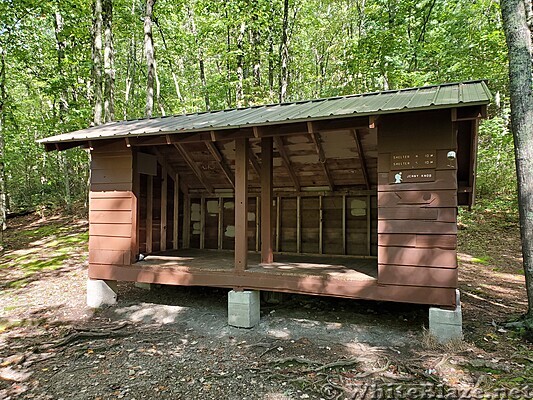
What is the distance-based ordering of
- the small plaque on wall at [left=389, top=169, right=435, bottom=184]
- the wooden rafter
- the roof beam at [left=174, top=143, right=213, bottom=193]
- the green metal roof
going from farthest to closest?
the roof beam at [left=174, top=143, right=213, bottom=193] → the wooden rafter → the small plaque on wall at [left=389, top=169, right=435, bottom=184] → the green metal roof

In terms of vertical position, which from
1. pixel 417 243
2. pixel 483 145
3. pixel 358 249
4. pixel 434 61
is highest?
pixel 434 61

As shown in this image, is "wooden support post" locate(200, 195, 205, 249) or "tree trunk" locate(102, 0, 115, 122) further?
"tree trunk" locate(102, 0, 115, 122)

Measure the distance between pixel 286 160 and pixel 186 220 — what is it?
318 cm

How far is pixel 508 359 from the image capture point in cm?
359

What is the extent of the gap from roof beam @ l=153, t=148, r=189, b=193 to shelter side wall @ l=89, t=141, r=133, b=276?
1.07 metres

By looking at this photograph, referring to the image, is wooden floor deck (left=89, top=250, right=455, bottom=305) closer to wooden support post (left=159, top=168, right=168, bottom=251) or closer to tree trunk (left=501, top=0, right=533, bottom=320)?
wooden support post (left=159, top=168, right=168, bottom=251)

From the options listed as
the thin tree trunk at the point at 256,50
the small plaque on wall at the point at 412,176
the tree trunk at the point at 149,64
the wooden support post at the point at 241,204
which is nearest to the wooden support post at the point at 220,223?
the wooden support post at the point at 241,204

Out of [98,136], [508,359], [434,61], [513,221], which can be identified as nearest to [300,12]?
[434,61]

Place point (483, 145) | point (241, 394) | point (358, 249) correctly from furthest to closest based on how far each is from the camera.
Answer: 1. point (483, 145)
2. point (358, 249)
3. point (241, 394)

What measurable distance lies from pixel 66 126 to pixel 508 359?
12716 mm

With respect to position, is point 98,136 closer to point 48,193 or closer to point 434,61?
point 434,61

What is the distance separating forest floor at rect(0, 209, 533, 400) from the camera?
10.8 feet

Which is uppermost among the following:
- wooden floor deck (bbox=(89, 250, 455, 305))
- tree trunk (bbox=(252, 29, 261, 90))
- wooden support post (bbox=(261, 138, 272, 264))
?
tree trunk (bbox=(252, 29, 261, 90))

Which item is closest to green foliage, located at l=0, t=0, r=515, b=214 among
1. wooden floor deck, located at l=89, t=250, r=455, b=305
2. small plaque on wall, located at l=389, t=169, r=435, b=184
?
small plaque on wall, located at l=389, t=169, r=435, b=184
